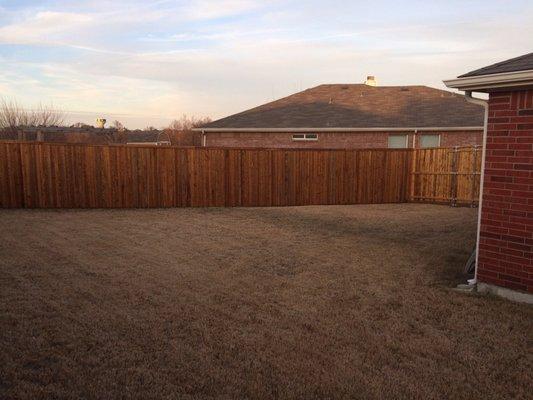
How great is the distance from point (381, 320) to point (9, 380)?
134 inches

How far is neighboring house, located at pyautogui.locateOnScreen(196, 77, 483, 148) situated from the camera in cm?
2005

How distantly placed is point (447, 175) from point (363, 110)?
768 centimetres

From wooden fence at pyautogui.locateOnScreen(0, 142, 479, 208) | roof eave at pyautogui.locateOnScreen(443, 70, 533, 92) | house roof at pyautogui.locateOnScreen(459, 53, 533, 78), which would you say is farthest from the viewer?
wooden fence at pyautogui.locateOnScreen(0, 142, 479, 208)

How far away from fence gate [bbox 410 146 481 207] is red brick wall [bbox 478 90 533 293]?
988 centimetres

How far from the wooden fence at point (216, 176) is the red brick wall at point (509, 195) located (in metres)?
9.73

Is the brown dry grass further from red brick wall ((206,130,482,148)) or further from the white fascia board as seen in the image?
red brick wall ((206,130,482,148))

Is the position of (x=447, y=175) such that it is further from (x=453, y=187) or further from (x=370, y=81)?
(x=370, y=81)

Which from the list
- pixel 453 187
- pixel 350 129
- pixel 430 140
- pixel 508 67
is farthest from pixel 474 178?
pixel 508 67

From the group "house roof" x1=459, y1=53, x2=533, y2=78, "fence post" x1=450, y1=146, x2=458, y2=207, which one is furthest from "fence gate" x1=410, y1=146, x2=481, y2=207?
"house roof" x1=459, y1=53, x2=533, y2=78

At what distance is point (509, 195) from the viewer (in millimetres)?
5430

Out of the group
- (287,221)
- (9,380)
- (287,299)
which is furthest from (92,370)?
(287,221)

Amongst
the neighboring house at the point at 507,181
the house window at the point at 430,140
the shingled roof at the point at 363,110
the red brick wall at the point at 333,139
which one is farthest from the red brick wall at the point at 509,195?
the house window at the point at 430,140

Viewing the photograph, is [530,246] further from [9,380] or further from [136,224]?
[136,224]

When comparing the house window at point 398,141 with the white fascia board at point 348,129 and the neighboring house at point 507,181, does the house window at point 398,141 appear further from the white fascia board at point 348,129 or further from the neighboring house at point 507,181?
the neighboring house at point 507,181
